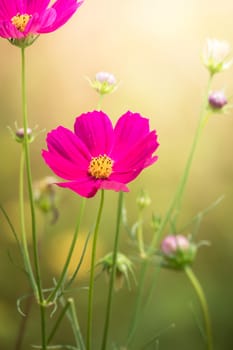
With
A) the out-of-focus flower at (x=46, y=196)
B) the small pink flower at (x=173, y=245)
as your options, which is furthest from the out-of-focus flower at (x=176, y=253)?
the out-of-focus flower at (x=46, y=196)

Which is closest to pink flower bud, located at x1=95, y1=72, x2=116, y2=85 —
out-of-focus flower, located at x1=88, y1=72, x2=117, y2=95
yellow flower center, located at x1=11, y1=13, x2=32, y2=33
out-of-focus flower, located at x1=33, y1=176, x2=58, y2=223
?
out-of-focus flower, located at x1=88, y1=72, x2=117, y2=95

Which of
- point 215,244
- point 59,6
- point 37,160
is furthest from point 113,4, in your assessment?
point 59,6

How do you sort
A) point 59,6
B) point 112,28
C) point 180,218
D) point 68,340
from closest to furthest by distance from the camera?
point 59,6
point 68,340
point 180,218
point 112,28

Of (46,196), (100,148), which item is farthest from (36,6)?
(46,196)

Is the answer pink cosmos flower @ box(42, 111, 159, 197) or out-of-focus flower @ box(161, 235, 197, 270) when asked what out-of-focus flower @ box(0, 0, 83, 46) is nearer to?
pink cosmos flower @ box(42, 111, 159, 197)

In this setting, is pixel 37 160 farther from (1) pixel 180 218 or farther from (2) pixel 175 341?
(2) pixel 175 341

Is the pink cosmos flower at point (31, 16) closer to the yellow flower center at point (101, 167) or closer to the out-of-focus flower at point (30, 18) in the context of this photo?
the out-of-focus flower at point (30, 18)
